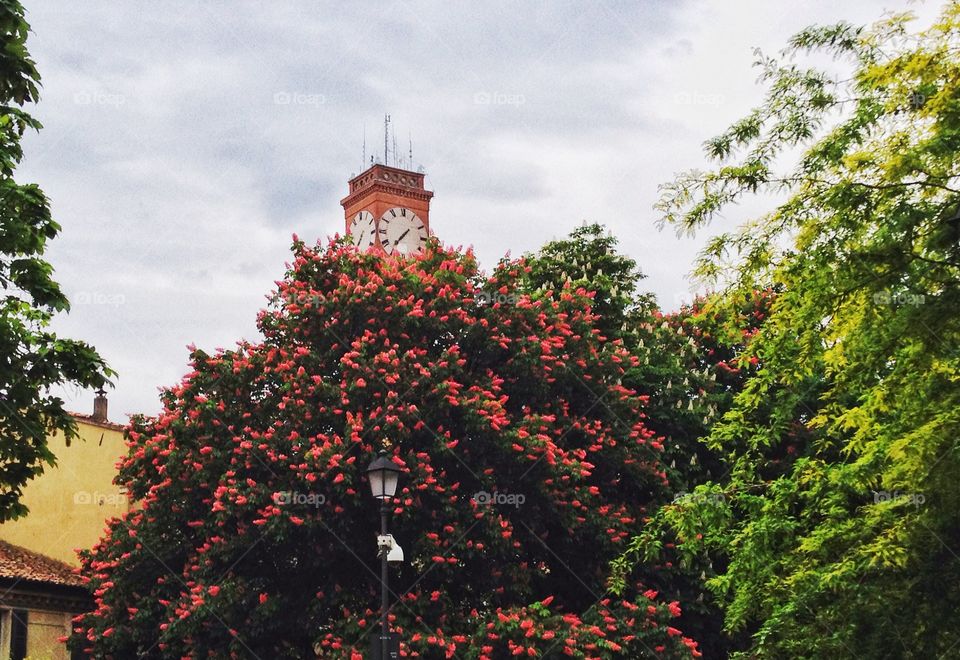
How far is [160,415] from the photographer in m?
25.8

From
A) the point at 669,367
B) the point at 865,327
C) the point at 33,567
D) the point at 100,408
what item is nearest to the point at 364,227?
the point at 100,408

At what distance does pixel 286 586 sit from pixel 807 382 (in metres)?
10.9

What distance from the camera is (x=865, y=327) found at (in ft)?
45.9

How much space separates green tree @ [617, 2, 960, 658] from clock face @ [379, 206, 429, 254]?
1971 inches

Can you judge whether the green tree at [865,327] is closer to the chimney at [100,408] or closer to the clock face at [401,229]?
the chimney at [100,408]

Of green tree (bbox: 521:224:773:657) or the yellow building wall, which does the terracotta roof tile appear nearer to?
the yellow building wall

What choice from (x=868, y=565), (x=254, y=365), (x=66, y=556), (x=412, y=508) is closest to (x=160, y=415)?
(x=254, y=365)

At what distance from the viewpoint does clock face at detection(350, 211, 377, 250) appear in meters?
66.7

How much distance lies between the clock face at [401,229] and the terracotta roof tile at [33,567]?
36293 millimetres

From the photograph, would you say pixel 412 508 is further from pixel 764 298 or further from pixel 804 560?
pixel 764 298

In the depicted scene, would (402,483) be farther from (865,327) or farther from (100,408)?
(100,408)

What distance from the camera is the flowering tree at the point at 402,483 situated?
73.5ft

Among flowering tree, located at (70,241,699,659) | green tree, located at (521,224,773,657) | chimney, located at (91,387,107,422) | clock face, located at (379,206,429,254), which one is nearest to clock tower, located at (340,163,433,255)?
clock face, located at (379,206,429,254)

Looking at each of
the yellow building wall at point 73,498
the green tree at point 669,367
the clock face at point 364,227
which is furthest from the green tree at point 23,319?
the clock face at point 364,227
